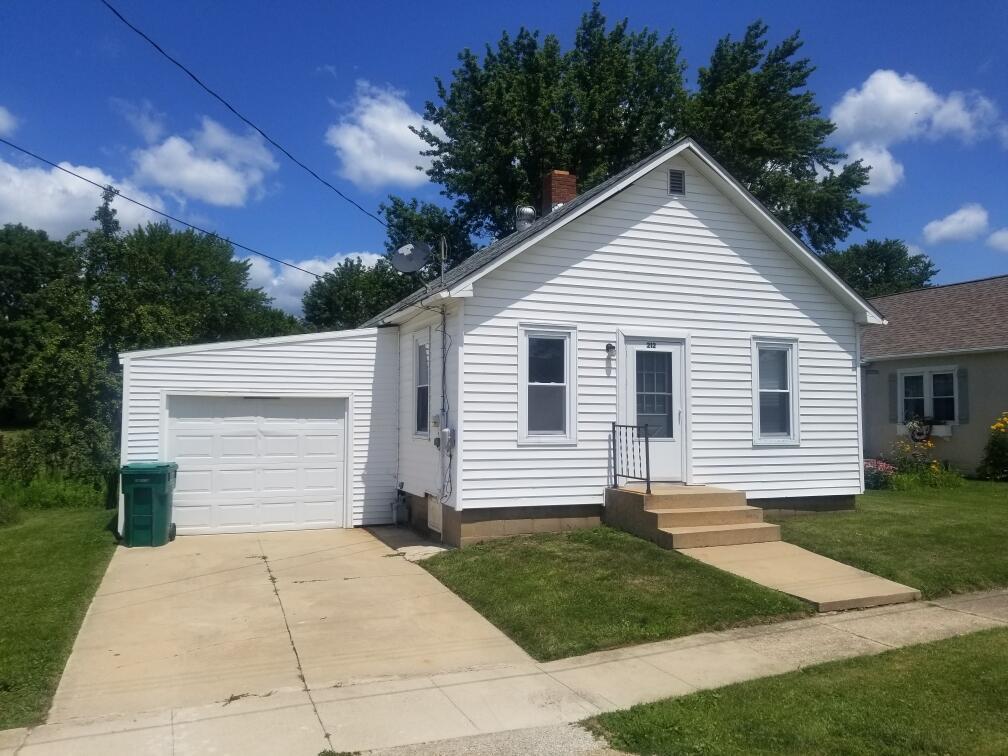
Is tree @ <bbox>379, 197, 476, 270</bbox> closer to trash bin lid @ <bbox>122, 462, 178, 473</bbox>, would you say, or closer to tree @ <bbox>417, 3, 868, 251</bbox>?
tree @ <bbox>417, 3, 868, 251</bbox>

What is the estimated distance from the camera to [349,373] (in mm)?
13391

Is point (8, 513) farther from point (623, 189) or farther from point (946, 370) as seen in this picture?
point (946, 370)

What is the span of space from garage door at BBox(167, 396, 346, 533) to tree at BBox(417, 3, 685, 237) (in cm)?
1589

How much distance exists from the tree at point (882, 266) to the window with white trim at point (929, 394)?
4514cm

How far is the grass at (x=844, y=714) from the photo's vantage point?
15.3 feet

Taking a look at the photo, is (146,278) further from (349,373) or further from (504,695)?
(504,695)

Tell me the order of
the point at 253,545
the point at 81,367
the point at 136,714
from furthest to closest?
1. the point at 81,367
2. the point at 253,545
3. the point at 136,714

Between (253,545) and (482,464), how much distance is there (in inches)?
146

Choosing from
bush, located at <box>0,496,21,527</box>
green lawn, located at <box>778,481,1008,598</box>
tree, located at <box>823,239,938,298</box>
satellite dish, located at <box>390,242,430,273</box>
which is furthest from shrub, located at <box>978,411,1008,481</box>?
tree, located at <box>823,239,938,298</box>

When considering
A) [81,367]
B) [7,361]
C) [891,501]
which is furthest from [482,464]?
[7,361]

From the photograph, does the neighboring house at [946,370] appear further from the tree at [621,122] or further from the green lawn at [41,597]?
the green lawn at [41,597]

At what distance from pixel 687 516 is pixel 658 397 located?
2.21 meters

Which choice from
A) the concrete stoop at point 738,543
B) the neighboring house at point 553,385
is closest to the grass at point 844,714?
the concrete stoop at point 738,543

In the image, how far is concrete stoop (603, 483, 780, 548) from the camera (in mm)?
9672
